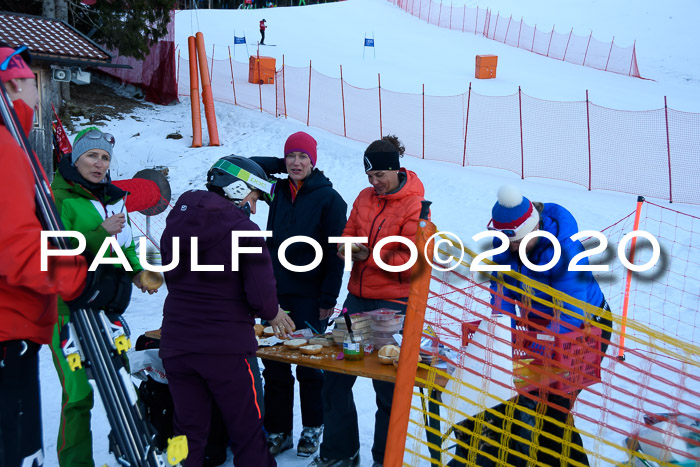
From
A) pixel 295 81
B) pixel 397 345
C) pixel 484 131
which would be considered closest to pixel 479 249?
pixel 397 345

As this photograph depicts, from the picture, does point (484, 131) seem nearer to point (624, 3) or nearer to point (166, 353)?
point (166, 353)

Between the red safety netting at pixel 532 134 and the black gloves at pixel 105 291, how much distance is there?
1091cm

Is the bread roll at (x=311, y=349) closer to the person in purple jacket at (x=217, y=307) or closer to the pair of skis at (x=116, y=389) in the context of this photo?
the person in purple jacket at (x=217, y=307)

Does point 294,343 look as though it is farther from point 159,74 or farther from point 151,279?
point 159,74

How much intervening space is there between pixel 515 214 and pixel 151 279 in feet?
6.14

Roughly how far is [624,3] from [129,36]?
3768 centimetres

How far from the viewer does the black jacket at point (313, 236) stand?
418 centimetres

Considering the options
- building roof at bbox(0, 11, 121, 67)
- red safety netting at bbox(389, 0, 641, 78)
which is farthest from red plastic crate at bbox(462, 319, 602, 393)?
red safety netting at bbox(389, 0, 641, 78)

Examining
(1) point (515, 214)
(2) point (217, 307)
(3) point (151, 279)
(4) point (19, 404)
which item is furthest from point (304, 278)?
(4) point (19, 404)

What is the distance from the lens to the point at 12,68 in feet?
7.54

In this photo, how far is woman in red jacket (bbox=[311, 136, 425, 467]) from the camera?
12.6ft

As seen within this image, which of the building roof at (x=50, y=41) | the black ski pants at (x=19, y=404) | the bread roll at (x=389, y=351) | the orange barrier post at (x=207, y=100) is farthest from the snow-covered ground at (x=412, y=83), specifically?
the building roof at (x=50, y=41)

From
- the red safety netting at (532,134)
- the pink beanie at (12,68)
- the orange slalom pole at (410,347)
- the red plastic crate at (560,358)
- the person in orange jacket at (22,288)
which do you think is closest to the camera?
the person in orange jacket at (22,288)

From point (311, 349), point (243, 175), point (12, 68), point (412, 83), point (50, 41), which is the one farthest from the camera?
point (412, 83)
